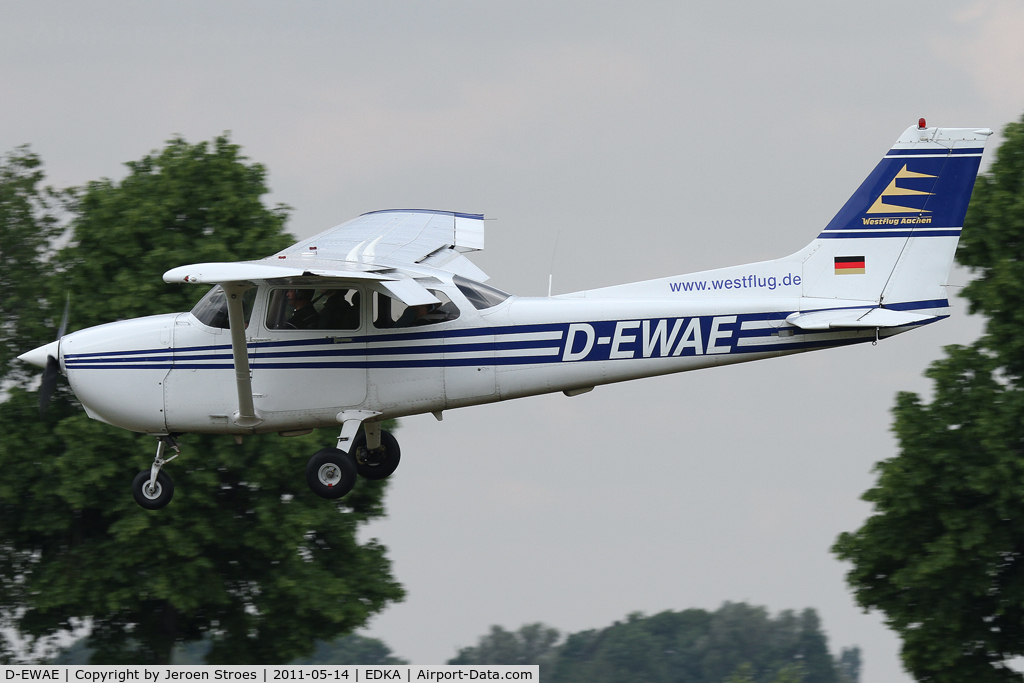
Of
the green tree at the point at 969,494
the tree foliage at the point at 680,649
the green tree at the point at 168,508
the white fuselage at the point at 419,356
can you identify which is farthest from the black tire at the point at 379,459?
the tree foliage at the point at 680,649

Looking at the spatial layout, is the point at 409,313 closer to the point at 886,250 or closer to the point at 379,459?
the point at 379,459

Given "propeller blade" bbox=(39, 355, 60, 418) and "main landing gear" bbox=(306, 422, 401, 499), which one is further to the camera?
"propeller blade" bbox=(39, 355, 60, 418)

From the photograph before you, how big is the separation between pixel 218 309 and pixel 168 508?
15.0 m

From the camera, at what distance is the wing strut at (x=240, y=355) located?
1425 centimetres

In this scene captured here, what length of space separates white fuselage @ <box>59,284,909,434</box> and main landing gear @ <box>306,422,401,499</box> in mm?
468

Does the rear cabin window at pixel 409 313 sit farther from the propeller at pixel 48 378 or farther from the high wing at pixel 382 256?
the propeller at pixel 48 378

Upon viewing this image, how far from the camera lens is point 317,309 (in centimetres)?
1480

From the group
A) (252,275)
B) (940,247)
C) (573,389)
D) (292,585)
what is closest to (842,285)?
(940,247)

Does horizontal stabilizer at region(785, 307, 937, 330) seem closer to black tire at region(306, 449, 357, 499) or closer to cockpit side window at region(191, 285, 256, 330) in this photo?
black tire at region(306, 449, 357, 499)

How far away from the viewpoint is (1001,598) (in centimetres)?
2866

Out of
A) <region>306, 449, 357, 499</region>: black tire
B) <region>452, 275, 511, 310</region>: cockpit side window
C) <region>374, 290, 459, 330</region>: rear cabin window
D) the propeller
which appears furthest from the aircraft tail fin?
the propeller

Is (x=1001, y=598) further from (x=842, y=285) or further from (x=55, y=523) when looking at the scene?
(x=55, y=523)

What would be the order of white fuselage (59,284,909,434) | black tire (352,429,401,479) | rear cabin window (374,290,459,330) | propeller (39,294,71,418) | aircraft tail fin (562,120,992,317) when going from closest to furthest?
rear cabin window (374,290,459,330) → white fuselage (59,284,909,434) → aircraft tail fin (562,120,992,317) → propeller (39,294,71,418) → black tire (352,429,401,479)

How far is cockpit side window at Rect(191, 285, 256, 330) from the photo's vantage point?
48.9 ft
